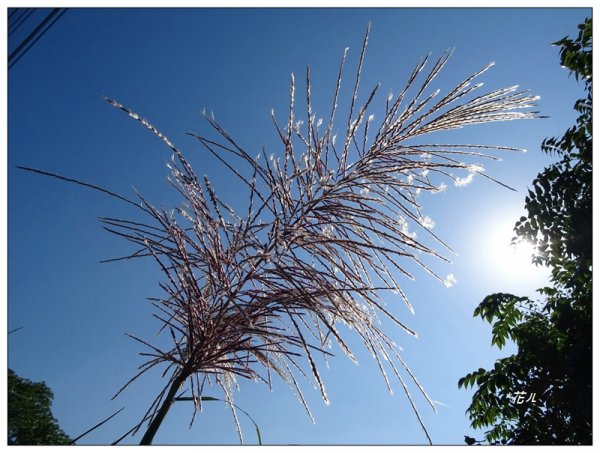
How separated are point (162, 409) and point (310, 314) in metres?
0.55

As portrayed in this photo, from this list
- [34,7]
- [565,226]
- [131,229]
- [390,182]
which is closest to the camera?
[34,7]

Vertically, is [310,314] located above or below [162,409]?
above

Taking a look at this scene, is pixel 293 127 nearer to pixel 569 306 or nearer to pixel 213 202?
pixel 213 202

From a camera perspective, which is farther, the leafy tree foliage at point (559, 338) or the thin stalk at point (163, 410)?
the leafy tree foliage at point (559, 338)

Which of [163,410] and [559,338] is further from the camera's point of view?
[559,338]

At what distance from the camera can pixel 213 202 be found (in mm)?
1456

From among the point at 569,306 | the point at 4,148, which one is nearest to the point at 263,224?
the point at 4,148

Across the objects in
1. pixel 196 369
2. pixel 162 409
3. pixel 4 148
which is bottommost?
pixel 162 409

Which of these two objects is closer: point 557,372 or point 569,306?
point 557,372

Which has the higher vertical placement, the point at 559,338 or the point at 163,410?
the point at 559,338

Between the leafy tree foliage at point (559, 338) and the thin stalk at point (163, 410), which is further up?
the leafy tree foliage at point (559, 338)

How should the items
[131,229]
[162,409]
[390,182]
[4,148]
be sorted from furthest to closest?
1. [4,148]
2. [390,182]
3. [131,229]
4. [162,409]

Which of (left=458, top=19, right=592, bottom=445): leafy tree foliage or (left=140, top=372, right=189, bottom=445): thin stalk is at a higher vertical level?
(left=458, top=19, right=592, bottom=445): leafy tree foliage

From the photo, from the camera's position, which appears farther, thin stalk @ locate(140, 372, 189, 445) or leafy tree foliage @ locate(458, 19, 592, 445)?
leafy tree foliage @ locate(458, 19, 592, 445)
